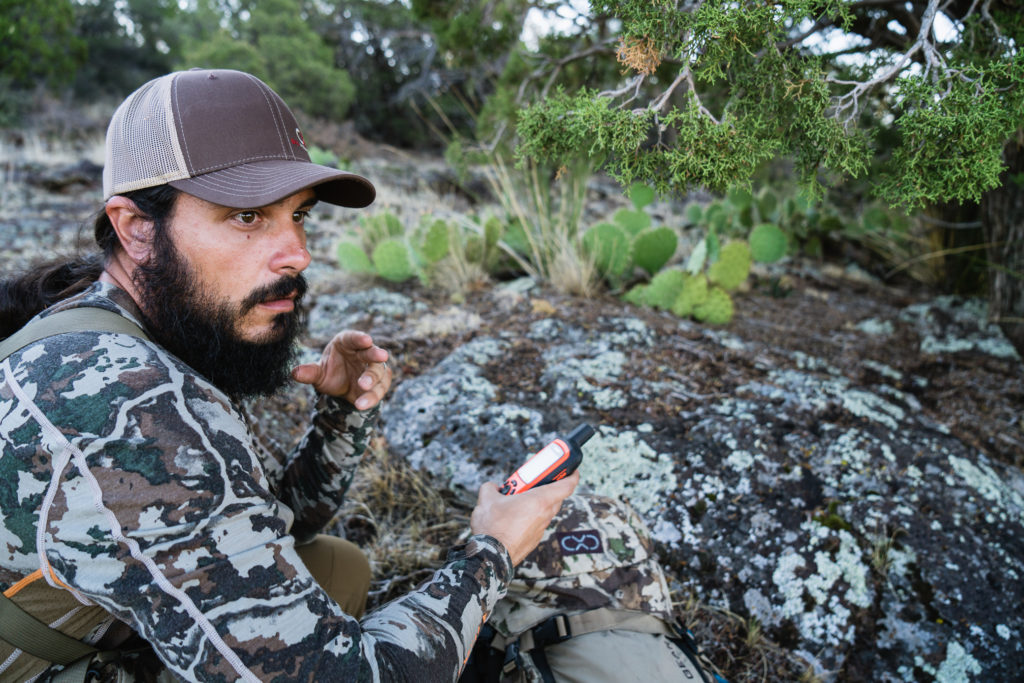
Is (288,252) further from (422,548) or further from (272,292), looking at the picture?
(422,548)

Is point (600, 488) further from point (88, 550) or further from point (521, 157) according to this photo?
point (88, 550)

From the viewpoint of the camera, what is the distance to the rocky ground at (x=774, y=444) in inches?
66.2

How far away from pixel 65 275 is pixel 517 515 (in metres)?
1.27

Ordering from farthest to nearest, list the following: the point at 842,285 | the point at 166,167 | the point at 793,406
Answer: the point at 842,285
the point at 793,406
the point at 166,167

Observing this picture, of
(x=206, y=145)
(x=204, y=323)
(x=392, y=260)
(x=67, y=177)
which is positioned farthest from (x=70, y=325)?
(x=67, y=177)

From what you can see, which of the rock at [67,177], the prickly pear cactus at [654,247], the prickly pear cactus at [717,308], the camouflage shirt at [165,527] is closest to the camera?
the camouflage shirt at [165,527]

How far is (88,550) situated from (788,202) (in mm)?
5196

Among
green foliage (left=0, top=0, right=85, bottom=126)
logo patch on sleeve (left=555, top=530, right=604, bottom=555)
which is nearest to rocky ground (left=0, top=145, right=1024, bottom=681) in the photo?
logo patch on sleeve (left=555, top=530, right=604, bottom=555)

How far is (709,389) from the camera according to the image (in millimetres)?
2613

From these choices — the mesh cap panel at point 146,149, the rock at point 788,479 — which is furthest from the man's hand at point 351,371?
the rock at point 788,479

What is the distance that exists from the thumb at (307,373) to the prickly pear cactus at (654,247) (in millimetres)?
2715

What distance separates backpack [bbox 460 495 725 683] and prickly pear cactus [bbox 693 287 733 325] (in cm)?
200

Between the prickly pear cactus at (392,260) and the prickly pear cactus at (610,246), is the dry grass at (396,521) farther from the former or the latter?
the prickly pear cactus at (610,246)

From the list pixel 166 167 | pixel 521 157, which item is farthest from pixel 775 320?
pixel 166 167
